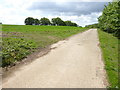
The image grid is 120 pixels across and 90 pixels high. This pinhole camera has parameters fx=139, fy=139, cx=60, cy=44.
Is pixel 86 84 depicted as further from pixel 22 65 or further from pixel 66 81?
pixel 22 65

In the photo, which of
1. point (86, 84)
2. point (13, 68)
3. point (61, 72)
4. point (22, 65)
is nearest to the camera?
point (86, 84)

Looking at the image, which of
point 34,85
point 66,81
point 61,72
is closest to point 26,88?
point 34,85

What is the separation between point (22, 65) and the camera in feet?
27.6

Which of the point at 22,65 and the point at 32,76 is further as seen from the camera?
the point at 22,65

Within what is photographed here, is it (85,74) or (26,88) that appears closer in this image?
(26,88)

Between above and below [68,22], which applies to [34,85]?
below

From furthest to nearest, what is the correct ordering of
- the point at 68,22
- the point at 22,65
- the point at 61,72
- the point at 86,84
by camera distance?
the point at 68,22 < the point at 22,65 < the point at 61,72 < the point at 86,84

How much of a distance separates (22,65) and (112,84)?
514 centimetres

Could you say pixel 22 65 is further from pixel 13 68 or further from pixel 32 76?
pixel 32 76

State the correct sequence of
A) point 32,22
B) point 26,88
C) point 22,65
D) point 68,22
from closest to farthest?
point 26,88, point 22,65, point 32,22, point 68,22

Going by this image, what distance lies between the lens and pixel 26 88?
5574 mm

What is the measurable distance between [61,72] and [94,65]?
244 cm

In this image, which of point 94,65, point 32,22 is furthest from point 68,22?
point 94,65

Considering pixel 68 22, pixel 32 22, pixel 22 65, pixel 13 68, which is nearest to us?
pixel 13 68
